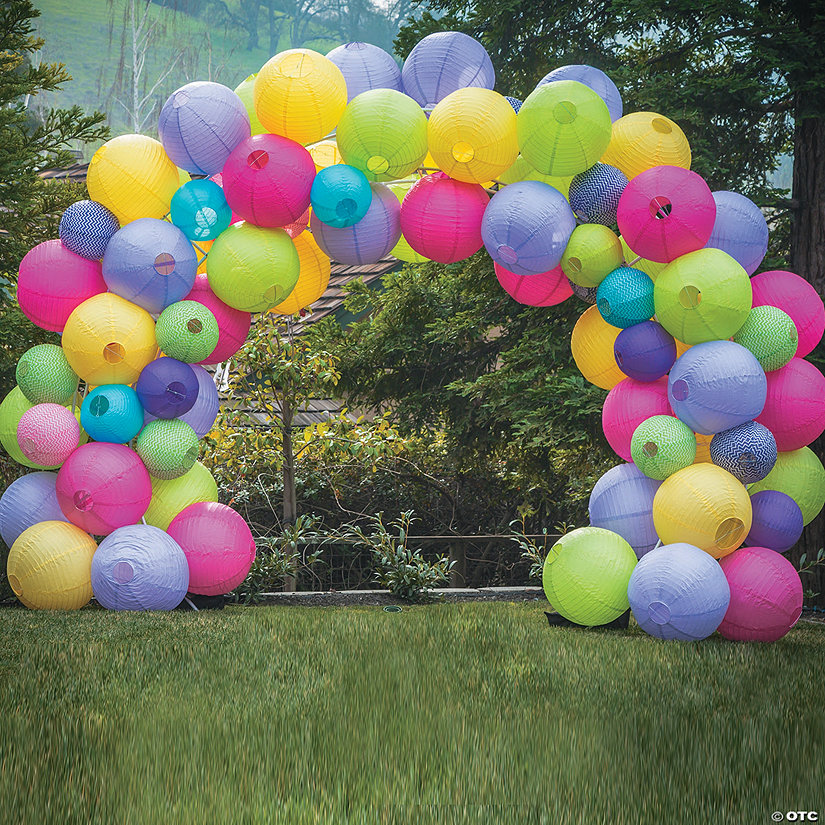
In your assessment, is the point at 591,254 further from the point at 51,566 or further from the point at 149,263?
the point at 51,566

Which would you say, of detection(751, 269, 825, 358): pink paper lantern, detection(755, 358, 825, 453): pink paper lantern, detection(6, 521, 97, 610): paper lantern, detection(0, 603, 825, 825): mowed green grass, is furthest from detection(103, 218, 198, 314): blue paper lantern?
detection(755, 358, 825, 453): pink paper lantern

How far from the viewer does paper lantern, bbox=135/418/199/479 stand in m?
6.48

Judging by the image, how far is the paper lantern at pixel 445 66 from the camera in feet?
20.5

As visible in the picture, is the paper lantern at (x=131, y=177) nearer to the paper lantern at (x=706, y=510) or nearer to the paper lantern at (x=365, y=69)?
the paper lantern at (x=365, y=69)

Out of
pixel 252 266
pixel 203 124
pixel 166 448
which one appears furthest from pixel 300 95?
pixel 166 448

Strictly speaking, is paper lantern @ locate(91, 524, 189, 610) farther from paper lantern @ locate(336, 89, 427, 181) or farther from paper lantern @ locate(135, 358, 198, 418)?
paper lantern @ locate(336, 89, 427, 181)

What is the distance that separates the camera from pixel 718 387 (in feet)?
17.6

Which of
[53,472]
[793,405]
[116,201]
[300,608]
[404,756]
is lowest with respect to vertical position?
[300,608]

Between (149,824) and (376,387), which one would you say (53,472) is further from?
(149,824)

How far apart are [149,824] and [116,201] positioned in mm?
4910

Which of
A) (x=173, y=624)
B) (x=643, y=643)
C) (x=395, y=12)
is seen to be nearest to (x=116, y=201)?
(x=173, y=624)

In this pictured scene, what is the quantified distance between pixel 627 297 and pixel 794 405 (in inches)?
47.1

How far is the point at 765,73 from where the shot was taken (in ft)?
24.1

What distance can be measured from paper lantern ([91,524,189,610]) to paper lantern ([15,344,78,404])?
106cm
